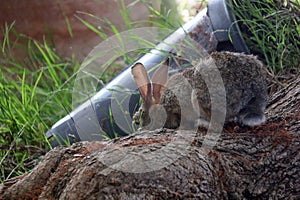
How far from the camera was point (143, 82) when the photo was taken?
2146 millimetres

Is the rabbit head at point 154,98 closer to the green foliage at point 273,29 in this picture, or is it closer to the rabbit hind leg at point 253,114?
the rabbit hind leg at point 253,114

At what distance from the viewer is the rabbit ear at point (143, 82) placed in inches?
82.4

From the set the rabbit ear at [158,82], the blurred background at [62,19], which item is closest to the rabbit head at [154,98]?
the rabbit ear at [158,82]

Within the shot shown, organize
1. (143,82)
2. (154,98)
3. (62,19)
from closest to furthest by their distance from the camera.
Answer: (143,82) → (154,98) → (62,19)

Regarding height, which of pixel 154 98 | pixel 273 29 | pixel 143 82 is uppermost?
pixel 143 82

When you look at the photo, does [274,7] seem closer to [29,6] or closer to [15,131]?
[15,131]

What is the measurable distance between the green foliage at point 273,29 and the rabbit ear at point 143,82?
2.99 ft

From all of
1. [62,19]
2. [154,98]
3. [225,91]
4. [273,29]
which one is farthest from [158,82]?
[62,19]

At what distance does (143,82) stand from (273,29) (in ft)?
3.65

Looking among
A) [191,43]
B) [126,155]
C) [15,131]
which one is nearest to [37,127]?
[15,131]

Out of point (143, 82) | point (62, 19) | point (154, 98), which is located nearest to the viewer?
point (143, 82)

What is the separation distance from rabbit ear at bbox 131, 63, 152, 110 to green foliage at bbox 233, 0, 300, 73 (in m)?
0.91

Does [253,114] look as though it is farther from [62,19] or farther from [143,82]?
[62,19]

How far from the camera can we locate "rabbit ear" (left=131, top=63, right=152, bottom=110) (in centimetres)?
209
